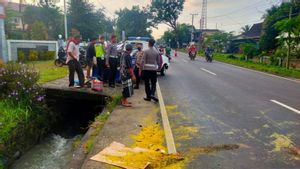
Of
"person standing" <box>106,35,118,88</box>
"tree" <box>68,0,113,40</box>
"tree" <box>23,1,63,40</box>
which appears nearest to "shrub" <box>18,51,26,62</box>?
"person standing" <box>106,35,118,88</box>

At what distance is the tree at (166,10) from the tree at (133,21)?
12007 mm

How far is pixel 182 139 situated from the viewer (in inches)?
209

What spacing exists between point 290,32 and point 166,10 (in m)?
58.9

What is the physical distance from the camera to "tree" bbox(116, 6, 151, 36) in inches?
2506

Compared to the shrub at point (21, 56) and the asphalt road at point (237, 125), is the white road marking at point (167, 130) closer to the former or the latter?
the asphalt road at point (237, 125)

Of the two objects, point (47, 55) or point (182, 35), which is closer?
point (47, 55)

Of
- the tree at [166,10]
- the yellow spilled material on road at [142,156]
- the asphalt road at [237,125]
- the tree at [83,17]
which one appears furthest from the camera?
the tree at [166,10]

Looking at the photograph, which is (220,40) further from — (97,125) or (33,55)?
(97,125)

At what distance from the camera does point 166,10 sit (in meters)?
76.5

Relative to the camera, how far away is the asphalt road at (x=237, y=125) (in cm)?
445

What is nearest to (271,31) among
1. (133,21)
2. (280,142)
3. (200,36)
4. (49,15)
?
(280,142)

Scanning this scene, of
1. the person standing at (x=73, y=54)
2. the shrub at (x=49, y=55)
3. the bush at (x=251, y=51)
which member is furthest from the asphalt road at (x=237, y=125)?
the bush at (x=251, y=51)

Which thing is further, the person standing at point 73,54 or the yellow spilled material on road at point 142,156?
the person standing at point 73,54

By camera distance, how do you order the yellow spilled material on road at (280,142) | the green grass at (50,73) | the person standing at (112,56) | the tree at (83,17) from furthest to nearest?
the tree at (83,17) → the green grass at (50,73) → the person standing at (112,56) → the yellow spilled material on road at (280,142)
